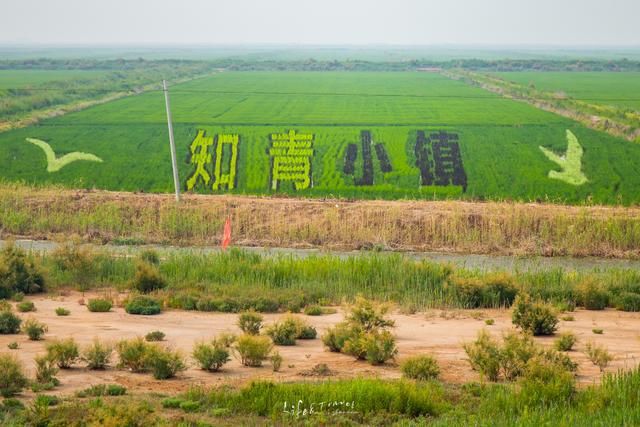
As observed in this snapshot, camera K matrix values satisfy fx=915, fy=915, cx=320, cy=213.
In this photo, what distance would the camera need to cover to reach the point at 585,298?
23828 mm

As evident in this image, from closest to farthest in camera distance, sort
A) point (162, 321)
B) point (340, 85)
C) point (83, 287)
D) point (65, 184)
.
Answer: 1. point (162, 321)
2. point (83, 287)
3. point (65, 184)
4. point (340, 85)

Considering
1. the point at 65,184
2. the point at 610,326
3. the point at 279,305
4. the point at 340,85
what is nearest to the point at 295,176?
the point at 65,184

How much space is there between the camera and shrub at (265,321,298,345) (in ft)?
62.7

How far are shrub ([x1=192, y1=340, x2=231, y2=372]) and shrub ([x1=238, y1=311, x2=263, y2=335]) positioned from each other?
2552 millimetres

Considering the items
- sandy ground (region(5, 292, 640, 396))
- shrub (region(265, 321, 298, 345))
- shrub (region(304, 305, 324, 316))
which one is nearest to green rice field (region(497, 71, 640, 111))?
sandy ground (region(5, 292, 640, 396))

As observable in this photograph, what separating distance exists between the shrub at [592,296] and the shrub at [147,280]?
11.1 meters

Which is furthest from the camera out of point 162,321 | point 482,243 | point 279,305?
point 482,243

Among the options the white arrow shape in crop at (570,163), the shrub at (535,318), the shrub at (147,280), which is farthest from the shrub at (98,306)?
the white arrow shape in crop at (570,163)

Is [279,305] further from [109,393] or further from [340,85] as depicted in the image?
[340,85]

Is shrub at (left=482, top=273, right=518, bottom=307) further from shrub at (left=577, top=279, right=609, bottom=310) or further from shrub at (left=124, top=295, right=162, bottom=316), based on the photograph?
shrub at (left=124, top=295, right=162, bottom=316)

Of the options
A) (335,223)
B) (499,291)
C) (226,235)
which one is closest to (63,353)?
(499,291)

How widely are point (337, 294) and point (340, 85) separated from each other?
52.9 m

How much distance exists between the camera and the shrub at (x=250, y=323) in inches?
768

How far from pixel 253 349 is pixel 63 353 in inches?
135
